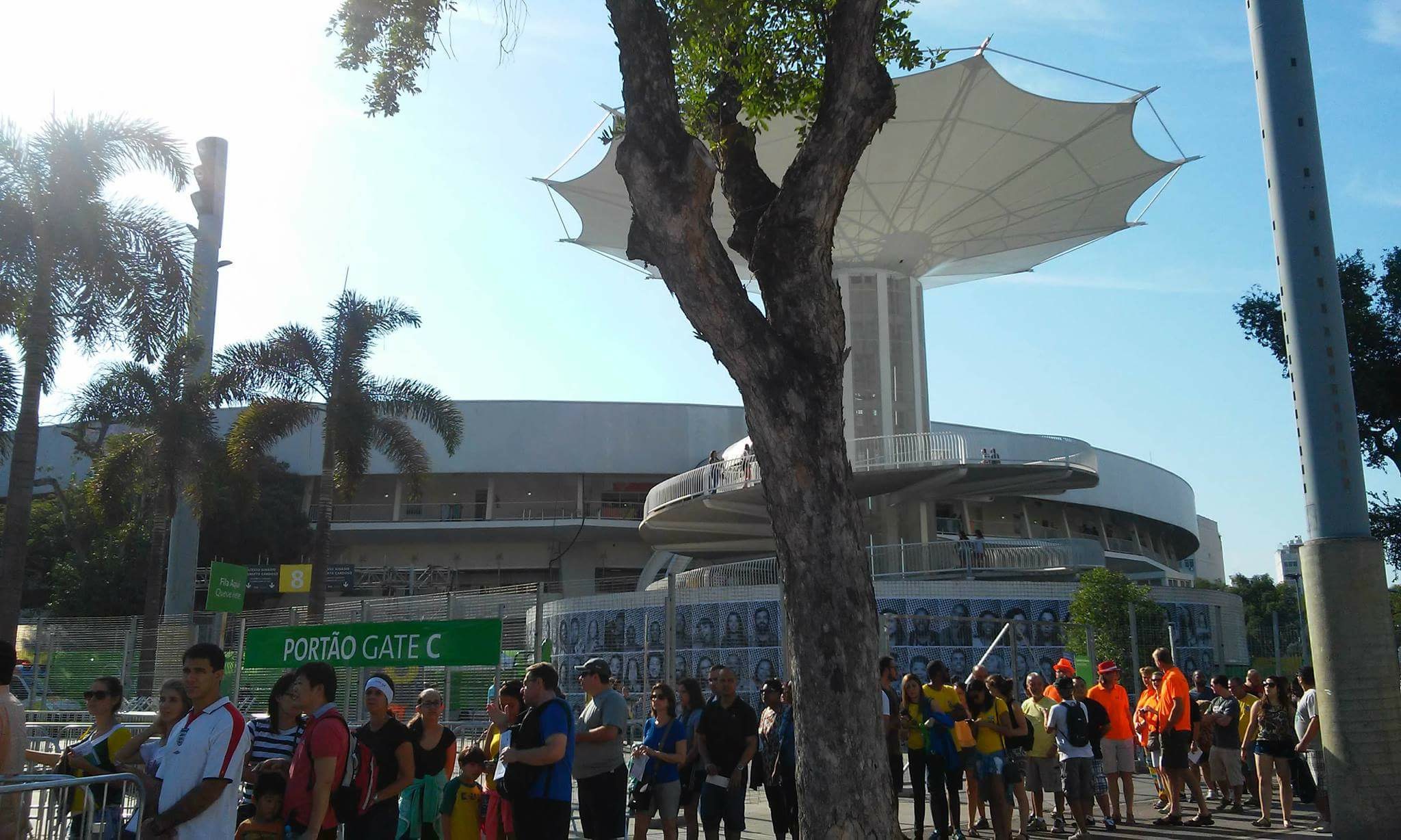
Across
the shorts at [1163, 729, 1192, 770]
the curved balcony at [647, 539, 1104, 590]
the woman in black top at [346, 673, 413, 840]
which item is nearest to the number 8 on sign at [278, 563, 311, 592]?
the curved balcony at [647, 539, 1104, 590]

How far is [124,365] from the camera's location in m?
30.7

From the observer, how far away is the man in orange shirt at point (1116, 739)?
462 inches

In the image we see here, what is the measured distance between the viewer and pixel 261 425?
28812mm

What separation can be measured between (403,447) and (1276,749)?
23.2 m

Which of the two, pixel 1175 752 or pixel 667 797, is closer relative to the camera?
pixel 667 797

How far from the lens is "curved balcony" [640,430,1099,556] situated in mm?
31812

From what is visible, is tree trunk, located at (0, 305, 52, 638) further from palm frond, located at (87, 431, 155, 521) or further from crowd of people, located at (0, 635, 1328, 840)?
palm frond, located at (87, 431, 155, 521)

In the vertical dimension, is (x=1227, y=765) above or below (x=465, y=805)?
below

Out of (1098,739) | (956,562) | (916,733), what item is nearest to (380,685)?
(916,733)

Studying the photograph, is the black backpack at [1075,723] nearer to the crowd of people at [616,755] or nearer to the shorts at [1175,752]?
the crowd of people at [616,755]

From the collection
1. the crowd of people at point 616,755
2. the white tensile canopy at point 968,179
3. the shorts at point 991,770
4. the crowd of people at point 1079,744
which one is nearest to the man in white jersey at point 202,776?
the crowd of people at point 616,755

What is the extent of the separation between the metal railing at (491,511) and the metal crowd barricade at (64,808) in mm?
52362

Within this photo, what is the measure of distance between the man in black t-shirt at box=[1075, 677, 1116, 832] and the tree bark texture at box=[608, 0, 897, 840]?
19.0 feet

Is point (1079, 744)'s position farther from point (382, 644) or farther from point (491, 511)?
point (491, 511)
